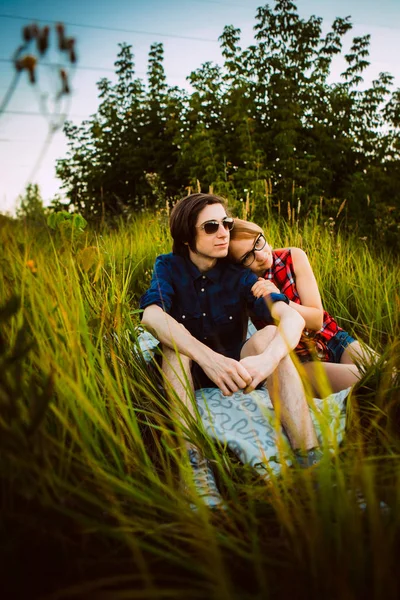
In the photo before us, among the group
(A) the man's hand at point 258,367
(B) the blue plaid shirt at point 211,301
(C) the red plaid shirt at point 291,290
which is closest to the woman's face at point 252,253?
(C) the red plaid shirt at point 291,290

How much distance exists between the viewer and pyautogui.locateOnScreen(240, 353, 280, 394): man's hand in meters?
1.78

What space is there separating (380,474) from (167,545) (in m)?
0.63

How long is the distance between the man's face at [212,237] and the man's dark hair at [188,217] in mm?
34

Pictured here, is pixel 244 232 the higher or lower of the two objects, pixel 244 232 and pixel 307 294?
the higher

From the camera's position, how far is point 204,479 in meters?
1.50

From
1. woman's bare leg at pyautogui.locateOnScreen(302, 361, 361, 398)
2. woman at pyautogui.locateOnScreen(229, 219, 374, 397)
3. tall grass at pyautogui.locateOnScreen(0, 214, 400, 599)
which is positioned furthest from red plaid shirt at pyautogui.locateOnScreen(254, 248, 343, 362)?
tall grass at pyautogui.locateOnScreen(0, 214, 400, 599)

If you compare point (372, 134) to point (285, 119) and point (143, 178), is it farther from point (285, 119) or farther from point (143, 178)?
point (143, 178)

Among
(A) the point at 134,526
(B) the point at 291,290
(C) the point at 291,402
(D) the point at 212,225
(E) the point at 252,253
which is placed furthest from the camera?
(B) the point at 291,290

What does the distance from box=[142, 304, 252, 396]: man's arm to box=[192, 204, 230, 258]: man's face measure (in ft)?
1.58

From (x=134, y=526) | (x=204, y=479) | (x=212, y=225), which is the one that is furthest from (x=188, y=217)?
(x=134, y=526)

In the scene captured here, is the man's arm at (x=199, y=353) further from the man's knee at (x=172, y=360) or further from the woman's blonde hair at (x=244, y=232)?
the woman's blonde hair at (x=244, y=232)

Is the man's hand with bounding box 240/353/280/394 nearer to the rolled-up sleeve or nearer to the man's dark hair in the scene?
the rolled-up sleeve

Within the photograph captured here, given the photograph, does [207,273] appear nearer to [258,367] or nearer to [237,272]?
[237,272]

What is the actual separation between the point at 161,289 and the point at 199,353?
1.63ft
